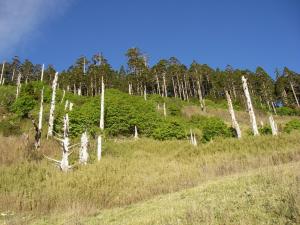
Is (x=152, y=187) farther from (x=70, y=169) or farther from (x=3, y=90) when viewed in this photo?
(x=3, y=90)

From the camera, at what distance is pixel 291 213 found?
17.6 ft

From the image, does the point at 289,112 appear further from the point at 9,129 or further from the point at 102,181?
the point at 102,181

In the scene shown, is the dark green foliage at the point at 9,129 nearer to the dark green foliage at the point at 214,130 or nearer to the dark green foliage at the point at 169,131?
the dark green foliage at the point at 169,131

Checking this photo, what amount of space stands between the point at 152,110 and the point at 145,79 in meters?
23.1

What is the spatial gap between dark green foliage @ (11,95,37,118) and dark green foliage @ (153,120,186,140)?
1559 centimetres

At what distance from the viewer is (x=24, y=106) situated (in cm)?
3766

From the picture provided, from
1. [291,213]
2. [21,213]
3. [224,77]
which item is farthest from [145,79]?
[291,213]

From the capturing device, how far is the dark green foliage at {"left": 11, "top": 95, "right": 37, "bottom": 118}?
121ft

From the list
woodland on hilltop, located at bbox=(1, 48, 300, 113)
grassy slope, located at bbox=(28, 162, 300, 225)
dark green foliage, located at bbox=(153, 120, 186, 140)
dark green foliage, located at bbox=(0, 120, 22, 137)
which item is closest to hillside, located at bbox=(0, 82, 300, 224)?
grassy slope, located at bbox=(28, 162, 300, 225)

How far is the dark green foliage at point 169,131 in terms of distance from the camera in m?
34.0

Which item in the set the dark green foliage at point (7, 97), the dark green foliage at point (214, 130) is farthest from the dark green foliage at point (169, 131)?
the dark green foliage at point (7, 97)

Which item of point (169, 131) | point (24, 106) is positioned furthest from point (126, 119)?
point (24, 106)

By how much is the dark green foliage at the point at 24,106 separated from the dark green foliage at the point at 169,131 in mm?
15594

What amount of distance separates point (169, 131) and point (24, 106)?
17857 mm
